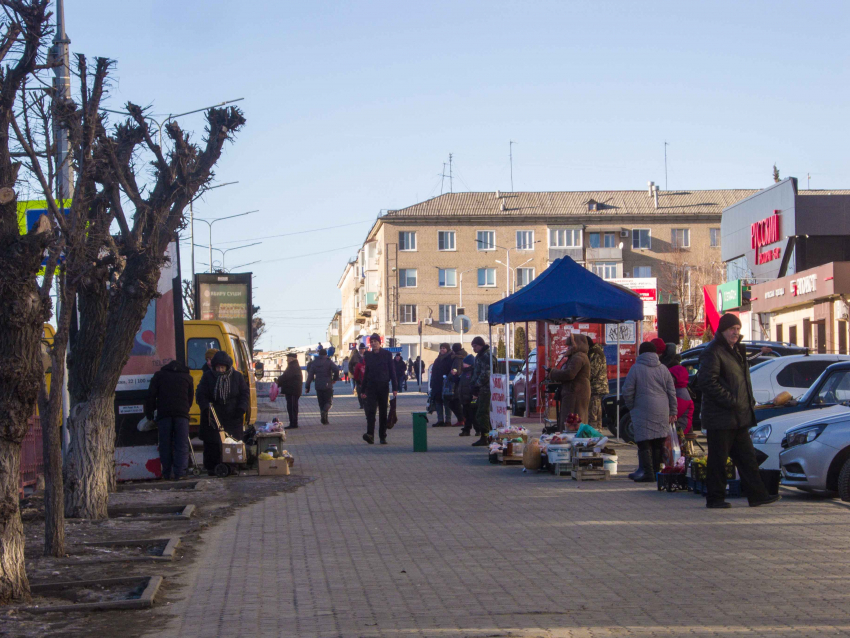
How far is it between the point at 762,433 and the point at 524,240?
2886 inches

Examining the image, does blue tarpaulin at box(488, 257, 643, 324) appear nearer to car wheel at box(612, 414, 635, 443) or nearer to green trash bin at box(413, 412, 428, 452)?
green trash bin at box(413, 412, 428, 452)

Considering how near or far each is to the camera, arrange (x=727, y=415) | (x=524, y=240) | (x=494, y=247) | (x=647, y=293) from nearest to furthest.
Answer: (x=727, y=415), (x=647, y=293), (x=494, y=247), (x=524, y=240)

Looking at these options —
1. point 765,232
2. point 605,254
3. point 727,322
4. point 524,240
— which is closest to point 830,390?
point 727,322

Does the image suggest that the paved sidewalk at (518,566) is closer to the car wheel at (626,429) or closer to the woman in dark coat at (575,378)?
the woman in dark coat at (575,378)

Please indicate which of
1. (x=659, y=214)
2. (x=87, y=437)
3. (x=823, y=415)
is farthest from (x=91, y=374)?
(x=659, y=214)

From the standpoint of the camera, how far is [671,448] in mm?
12930

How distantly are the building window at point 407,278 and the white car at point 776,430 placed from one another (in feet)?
235

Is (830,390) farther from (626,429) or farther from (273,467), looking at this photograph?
(273,467)

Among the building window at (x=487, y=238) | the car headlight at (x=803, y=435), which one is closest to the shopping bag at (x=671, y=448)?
the car headlight at (x=803, y=435)

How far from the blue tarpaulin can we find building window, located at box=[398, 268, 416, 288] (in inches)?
2612

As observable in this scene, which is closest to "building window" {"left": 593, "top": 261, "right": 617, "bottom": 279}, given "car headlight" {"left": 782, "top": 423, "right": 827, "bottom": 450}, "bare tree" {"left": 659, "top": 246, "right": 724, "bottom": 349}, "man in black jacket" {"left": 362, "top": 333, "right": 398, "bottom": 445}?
"bare tree" {"left": 659, "top": 246, "right": 724, "bottom": 349}

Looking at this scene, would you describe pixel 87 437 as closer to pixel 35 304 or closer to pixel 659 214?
pixel 35 304

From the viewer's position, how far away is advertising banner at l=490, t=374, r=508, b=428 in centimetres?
1662

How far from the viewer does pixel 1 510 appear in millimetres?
6574
